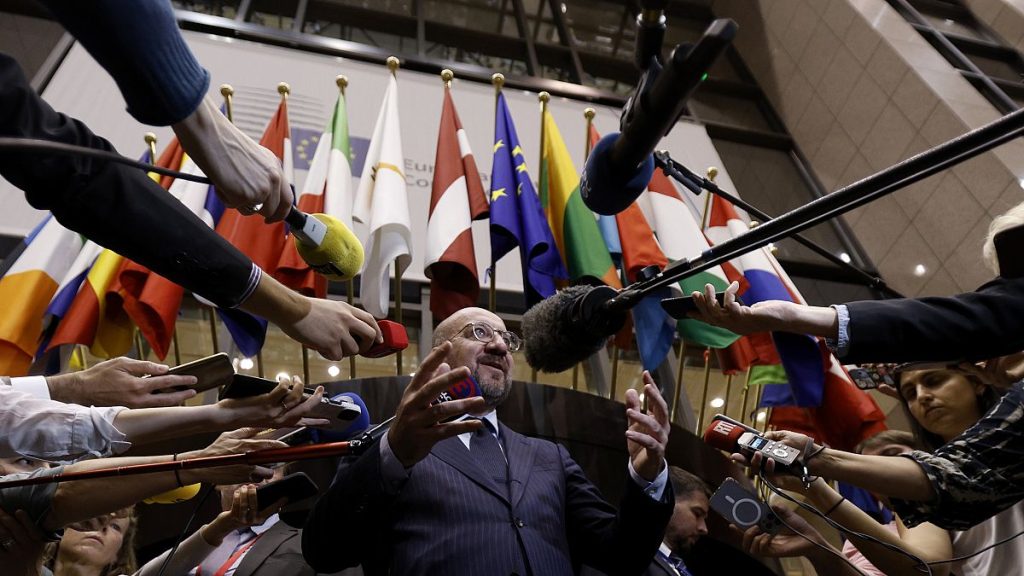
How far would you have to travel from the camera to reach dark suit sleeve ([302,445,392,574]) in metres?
1.64

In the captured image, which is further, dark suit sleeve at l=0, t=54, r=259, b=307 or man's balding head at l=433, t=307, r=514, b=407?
man's balding head at l=433, t=307, r=514, b=407

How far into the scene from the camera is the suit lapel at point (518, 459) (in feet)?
6.35

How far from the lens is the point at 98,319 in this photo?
2846 mm

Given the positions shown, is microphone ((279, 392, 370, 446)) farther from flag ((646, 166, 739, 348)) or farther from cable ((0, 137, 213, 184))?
flag ((646, 166, 739, 348))

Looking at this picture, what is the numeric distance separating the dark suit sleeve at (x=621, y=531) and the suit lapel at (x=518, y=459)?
0.57ft

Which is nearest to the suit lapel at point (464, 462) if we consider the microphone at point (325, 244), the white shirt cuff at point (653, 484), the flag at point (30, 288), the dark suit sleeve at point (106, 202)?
the white shirt cuff at point (653, 484)

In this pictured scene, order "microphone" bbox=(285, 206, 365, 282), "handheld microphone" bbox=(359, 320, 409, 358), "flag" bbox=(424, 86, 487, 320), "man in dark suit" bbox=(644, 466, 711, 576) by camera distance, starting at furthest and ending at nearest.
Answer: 1. "flag" bbox=(424, 86, 487, 320)
2. "man in dark suit" bbox=(644, 466, 711, 576)
3. "handheld microphone" bbox=(359, 320, 409, 358)
4. "microphone" bbox=(285, 206, 365, 282)

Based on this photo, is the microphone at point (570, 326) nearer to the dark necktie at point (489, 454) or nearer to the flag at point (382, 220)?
the dark necktie at point (489, 454)

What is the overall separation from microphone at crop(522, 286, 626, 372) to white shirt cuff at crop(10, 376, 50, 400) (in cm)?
105

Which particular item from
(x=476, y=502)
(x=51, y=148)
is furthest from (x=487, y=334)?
(x=51, y=148)

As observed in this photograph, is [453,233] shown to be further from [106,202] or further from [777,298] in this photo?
[106,202]

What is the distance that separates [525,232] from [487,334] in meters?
0.96

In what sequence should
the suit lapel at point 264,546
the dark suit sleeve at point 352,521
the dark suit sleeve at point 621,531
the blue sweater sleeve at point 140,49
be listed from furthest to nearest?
the suit lapel at point 264,546
the dark suit sleeve at point 621,531
the dark suit sleeve at point 352,521
the blue sweater sleeve at point 140,49

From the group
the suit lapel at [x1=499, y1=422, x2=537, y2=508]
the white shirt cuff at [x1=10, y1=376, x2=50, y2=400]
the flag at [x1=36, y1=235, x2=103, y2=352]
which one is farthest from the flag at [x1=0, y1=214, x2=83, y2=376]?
the suit lapel at [x1=499, y1=422, x2=537, y2=508]
